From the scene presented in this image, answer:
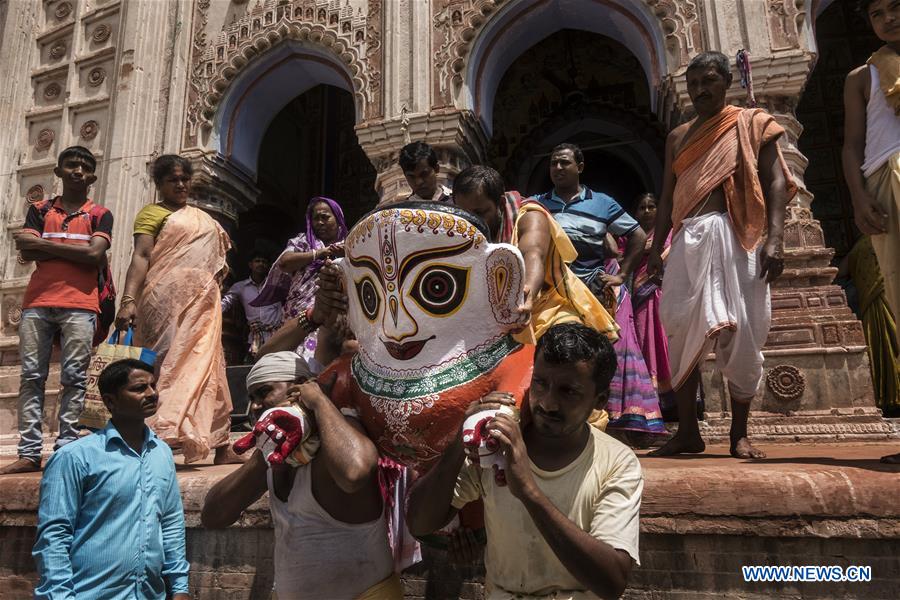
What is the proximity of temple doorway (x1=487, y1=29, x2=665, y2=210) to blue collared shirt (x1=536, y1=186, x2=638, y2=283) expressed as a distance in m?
5.59

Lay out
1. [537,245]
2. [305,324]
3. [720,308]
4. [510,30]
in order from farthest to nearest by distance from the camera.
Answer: [510,30], [720,308], [305,324], [537,245]

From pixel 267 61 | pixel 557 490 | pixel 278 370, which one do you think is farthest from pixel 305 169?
pixel 557 490

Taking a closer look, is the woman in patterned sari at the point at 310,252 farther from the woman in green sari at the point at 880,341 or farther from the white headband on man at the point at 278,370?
the woman in green sari at the point at 880,341

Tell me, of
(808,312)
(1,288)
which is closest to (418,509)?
(808,312)

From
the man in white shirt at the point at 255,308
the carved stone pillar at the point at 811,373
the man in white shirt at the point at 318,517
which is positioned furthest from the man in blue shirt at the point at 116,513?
the man in white shirt at the point at 255,308

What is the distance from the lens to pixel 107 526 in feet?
7.33

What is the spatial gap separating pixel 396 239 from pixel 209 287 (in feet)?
8.51

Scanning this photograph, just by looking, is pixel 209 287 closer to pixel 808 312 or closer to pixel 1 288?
pixel 808 312

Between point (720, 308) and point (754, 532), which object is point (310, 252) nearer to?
point (720, 308)

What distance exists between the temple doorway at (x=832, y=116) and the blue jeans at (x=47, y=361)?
8540mm

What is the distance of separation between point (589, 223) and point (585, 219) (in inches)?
1.3

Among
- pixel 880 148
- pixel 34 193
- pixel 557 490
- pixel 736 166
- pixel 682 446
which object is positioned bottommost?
pixel 557 490

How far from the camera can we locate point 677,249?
3.18m

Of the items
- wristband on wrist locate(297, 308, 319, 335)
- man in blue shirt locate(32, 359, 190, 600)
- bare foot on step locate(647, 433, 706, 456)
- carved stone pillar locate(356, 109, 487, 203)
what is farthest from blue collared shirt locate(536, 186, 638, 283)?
carved stone pillar locate(356, 109, 487, 203)
